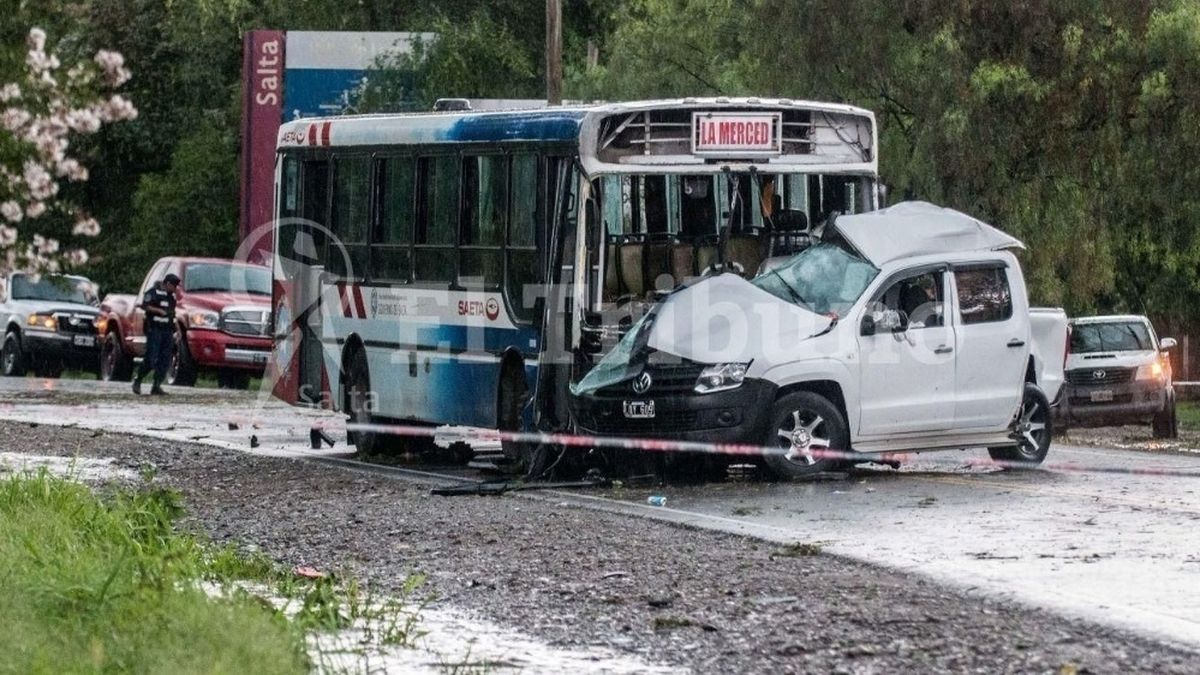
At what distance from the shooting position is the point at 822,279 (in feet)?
61.9

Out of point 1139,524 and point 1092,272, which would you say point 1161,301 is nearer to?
point 1092,272

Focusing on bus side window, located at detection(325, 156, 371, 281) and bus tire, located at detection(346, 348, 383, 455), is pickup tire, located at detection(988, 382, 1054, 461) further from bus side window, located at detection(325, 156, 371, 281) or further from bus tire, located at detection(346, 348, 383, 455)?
bus side window, located at detection(325, 156, 371, 281)

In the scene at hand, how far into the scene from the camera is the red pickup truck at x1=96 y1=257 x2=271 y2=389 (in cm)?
3612

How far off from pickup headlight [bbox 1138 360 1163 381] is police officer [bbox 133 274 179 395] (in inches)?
477

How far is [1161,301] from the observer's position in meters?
45.4

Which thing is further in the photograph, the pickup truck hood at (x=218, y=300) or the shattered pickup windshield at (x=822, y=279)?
the pickup truck hood at (x=218, y=300)

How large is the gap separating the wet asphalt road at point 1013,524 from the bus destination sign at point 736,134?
253 cm

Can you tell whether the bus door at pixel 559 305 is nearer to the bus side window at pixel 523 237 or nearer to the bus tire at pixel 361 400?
the bus side window at pixel 523 237

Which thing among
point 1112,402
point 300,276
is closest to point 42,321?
point 300,276

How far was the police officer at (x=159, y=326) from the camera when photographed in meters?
33.3

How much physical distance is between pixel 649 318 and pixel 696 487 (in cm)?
126

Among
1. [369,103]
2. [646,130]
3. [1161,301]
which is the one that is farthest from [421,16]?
[646,130]

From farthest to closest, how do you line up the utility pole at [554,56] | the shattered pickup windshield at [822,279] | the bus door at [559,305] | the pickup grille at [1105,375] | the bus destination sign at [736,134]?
the utility pole at [554,56], the pickup grille at [1105,375], the bus destination sign at [736,134], the bus door at [559,305], the shattered pickup windshield at [822,279]

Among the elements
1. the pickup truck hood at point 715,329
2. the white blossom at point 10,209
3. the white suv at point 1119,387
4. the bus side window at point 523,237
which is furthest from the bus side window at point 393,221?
the white suv at point 1119,387
